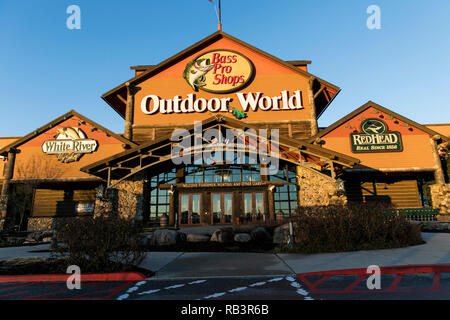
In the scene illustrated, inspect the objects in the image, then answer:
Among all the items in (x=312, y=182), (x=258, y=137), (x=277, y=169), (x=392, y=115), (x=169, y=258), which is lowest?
(x=169, y=258)

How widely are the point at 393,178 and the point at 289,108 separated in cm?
909

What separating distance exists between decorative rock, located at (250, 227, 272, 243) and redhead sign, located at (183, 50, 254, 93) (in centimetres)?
1180

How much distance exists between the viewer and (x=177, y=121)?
19.7 m

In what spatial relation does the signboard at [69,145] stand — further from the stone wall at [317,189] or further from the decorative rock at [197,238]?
the stone wall at [317,189]

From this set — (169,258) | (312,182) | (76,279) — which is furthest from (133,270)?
(312,182)

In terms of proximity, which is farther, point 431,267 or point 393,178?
point 393,178

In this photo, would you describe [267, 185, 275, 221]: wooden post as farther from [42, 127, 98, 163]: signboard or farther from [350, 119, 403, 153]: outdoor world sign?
[42, 127, 98, 163]: signboard

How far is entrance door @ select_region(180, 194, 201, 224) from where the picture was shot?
18484 millimetres

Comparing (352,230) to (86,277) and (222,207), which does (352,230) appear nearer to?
(86,277)

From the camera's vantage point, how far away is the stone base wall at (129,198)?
54.7ft

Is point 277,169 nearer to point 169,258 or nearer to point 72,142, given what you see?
point 169,258

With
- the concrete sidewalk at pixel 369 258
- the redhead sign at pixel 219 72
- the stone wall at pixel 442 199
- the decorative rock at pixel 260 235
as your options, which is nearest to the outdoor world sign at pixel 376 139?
the stone wall at pixel 442 199

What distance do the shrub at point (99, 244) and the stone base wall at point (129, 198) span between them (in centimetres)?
1042

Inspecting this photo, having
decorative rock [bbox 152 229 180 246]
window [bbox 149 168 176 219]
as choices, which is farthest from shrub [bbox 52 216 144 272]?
window [bbox 149 168 176 219]
